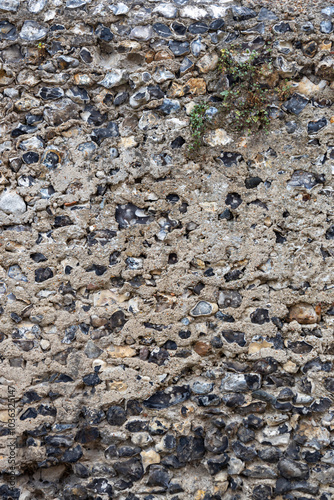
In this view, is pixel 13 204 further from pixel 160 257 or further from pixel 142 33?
pixel 142 33

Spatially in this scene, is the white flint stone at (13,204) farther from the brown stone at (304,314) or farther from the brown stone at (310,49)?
Result: the brown stone at (310,49)

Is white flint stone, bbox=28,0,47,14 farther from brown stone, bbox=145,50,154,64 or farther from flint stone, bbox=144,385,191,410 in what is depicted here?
flint stone, bbox=144,385,191,410

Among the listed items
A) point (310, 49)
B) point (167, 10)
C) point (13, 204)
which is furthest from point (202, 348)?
point (167, 10)

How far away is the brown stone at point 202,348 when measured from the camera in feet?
8.77

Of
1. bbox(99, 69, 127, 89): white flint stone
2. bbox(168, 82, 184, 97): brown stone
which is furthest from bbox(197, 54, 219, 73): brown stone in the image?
bbox(99, 69, 127, 89): white flint stone

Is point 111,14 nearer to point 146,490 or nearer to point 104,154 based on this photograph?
point 104,154

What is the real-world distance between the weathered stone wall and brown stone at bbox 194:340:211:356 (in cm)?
1

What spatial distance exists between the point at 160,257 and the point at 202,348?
56cm

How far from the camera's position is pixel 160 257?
8.94ft

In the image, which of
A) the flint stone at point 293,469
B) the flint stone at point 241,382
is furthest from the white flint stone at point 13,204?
the flint stone at point 293,469

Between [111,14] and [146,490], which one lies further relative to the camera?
[111,14]

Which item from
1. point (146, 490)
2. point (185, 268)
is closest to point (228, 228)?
point (185, 268)

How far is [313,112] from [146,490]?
2.28 metres

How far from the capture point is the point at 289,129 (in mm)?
2740
